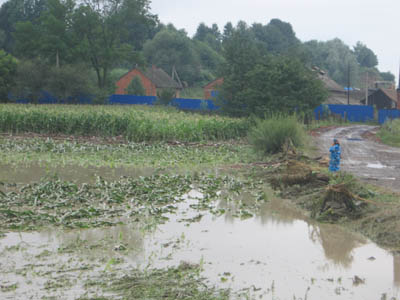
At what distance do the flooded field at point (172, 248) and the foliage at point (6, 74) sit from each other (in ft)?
126

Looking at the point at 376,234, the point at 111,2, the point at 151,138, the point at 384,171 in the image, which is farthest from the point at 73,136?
the point at 111,2

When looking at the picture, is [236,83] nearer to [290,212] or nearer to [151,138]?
[151,138]

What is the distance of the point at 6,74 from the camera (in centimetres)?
4728

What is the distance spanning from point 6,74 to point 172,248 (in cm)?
4474

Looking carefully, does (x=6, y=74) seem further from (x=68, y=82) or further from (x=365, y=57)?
(x=365, y=57)

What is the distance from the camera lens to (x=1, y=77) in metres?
46.3

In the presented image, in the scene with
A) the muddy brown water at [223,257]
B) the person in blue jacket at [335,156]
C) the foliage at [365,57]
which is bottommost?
the muddy brown water at [223,257]

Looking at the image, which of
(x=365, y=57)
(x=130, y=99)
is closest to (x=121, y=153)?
(x=130, y=99)

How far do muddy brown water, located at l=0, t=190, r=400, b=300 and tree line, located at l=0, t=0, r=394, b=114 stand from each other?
90.6ft

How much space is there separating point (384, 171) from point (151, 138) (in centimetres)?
1146

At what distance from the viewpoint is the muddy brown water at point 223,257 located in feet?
19.8

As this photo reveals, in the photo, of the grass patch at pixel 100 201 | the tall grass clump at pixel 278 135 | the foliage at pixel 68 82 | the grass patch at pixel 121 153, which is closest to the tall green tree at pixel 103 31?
the foliage at pixel 68 82

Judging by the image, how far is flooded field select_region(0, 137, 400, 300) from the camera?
5.94 m

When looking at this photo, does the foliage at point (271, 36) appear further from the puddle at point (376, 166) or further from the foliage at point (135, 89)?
the puddle at point (376, 166)
